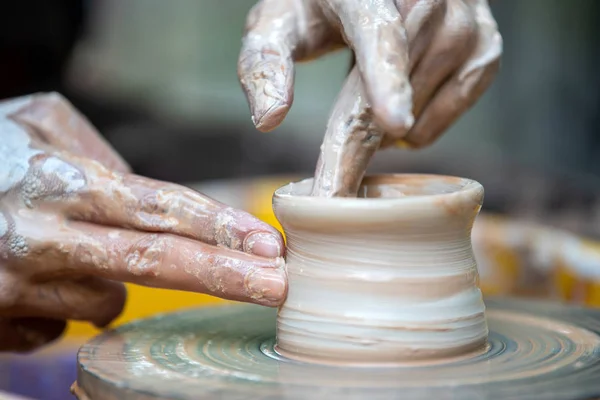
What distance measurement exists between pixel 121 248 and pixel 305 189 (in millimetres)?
359

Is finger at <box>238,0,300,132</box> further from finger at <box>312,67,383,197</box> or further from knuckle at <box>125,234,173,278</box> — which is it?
knuckle at <box>125,234,173,278</box>

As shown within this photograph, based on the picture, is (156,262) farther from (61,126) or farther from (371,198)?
(61,126)

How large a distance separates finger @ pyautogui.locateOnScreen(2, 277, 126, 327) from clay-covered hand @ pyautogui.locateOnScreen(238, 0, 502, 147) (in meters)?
0.58

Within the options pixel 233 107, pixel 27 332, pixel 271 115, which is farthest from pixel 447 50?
pixel 233 107

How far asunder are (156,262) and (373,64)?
1.77 feet

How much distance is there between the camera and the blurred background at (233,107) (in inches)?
161

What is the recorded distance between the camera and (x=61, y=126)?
75.7 inches

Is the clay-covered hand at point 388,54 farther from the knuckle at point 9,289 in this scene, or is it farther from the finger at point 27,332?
the finger at point 27,332

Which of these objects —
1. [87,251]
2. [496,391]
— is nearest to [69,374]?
[87,251]

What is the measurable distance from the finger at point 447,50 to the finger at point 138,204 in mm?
530

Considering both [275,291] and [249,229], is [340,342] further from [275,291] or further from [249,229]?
[249,229]

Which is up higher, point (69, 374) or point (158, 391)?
point (158, 391)

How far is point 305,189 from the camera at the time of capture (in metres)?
1.50

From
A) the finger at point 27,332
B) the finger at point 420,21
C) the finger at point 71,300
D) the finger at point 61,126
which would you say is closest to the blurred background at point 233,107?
the finger at point 27,332
